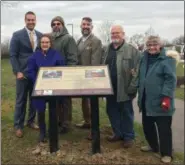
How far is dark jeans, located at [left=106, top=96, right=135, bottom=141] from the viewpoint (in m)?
6.73

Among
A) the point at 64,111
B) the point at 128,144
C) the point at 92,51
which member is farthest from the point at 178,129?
the point at 92,51

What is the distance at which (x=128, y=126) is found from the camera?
681 cm

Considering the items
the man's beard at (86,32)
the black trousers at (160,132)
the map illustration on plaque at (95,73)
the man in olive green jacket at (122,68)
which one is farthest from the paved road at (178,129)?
the man's beard at (86,32)

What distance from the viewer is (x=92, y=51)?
6.90 meters

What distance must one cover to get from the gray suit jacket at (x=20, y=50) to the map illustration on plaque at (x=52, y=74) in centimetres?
81

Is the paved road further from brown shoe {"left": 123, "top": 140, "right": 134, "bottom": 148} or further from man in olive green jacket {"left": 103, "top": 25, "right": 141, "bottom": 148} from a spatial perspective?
man in olive green jacket {"left": 103, "top": 25, "right": 141, "bottom": 148}

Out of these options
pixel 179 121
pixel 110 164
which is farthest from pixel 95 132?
pixel 179 121

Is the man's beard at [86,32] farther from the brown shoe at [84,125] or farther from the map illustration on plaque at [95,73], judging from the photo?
the brown shoe at [84,125]

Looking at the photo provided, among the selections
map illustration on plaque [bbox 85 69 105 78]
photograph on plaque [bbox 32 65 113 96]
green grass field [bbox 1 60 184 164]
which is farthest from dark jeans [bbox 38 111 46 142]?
map illustration on plaque [bbox 85 69 105 78]

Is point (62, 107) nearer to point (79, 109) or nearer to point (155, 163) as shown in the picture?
point (155, 163)

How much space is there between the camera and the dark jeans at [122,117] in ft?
22.1

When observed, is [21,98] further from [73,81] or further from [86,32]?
[86,32]

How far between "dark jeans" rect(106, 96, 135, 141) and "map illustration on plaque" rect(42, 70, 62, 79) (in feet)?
3.38

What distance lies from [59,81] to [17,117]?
5.13 ft
